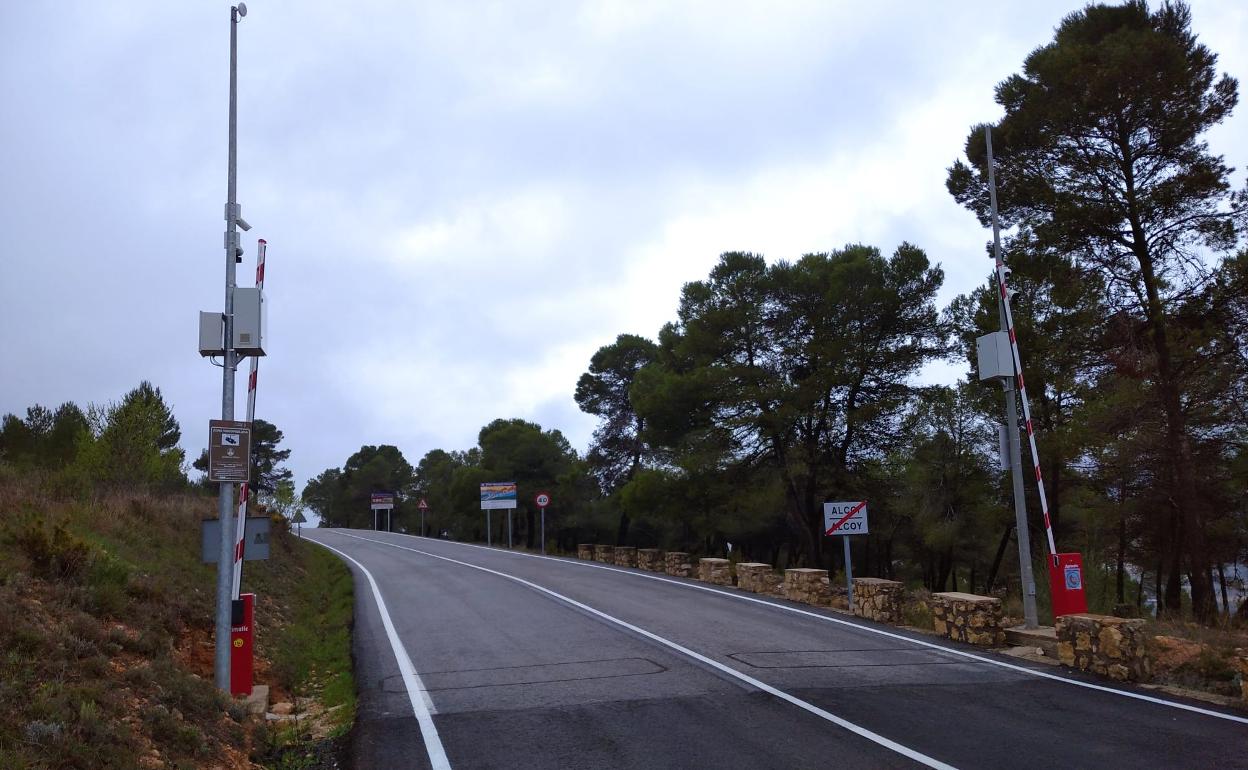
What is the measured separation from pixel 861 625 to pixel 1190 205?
37.8 feet

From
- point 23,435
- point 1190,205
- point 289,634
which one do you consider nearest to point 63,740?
point 289,634

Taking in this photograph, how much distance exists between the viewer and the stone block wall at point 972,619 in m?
11.8

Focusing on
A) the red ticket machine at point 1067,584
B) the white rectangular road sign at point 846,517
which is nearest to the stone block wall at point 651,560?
the white rectangular road sign at point 846,517

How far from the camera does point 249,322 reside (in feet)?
28.3

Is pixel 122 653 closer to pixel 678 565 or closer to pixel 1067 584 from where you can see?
pixel 1067 584

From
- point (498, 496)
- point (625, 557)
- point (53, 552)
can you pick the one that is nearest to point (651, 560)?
point (625, 557)

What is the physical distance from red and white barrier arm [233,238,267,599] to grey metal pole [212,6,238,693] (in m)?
0.36

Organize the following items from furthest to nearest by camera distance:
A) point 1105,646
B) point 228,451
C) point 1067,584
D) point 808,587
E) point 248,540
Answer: point 808,587, point 1067,584, point 1105,646, point 248,540, point 228,451

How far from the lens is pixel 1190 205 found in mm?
17219

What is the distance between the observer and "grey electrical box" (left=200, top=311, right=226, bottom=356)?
8.51 m

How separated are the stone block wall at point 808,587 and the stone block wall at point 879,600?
64.8 inches

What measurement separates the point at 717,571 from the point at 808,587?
512 cm

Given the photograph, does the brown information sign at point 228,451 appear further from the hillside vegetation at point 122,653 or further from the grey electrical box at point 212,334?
the hillside vegetation at point 122,653

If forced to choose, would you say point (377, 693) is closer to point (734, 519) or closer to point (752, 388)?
point (752, 388)
